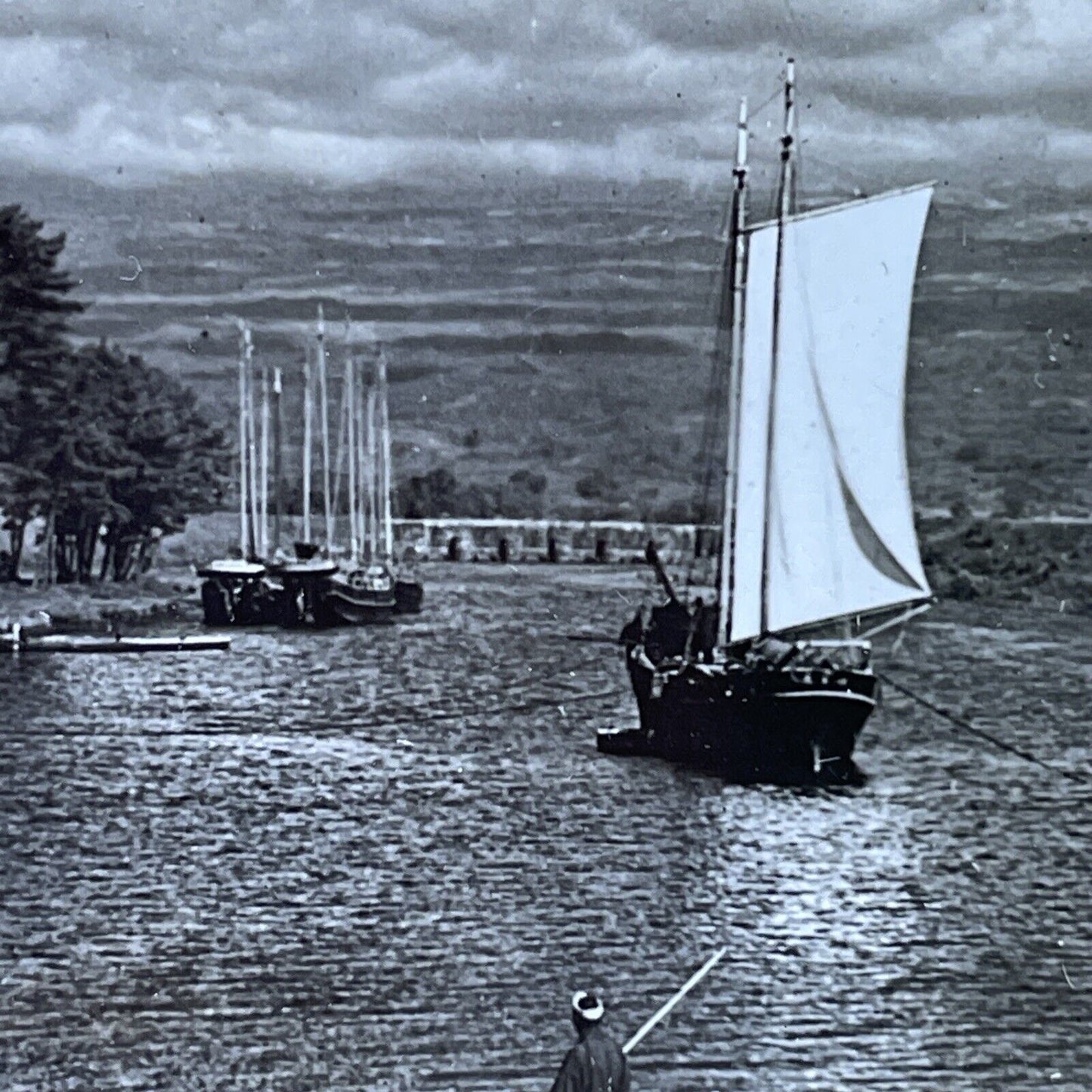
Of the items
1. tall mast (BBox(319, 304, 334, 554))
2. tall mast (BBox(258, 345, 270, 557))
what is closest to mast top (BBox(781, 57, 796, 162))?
tall mast (BBox(319, 304, 334, 554))

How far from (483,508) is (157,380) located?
109cm

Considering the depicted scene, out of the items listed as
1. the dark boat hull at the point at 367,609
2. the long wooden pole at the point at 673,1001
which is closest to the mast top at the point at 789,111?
the dark boat hull at the point at 367,609

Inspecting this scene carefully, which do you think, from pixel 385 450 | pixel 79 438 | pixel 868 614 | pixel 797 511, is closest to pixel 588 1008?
pixel 868 614

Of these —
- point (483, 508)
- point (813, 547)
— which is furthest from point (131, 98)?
point (813, 547)

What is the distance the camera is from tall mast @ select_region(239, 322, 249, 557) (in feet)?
19.3

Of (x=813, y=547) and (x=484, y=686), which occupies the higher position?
(x=813, y=547)

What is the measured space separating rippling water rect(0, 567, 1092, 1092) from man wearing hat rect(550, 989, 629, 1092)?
1.58ft

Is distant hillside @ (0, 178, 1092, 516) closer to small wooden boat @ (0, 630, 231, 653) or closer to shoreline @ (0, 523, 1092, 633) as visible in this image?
shoreline @ (0, 523, 1092, 633)

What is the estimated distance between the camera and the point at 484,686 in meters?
5.89

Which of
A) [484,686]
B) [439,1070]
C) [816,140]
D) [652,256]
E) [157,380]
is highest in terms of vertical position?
[816,140]

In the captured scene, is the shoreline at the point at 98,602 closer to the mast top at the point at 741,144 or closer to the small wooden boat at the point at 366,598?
the small wooden boat at the point at 366,598

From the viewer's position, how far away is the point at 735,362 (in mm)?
5855

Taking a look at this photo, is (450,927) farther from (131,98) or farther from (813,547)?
(131,98)

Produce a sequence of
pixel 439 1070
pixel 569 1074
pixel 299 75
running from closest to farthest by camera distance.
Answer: pixel 569 1074
pixel 439 1070
pixel 299 75
